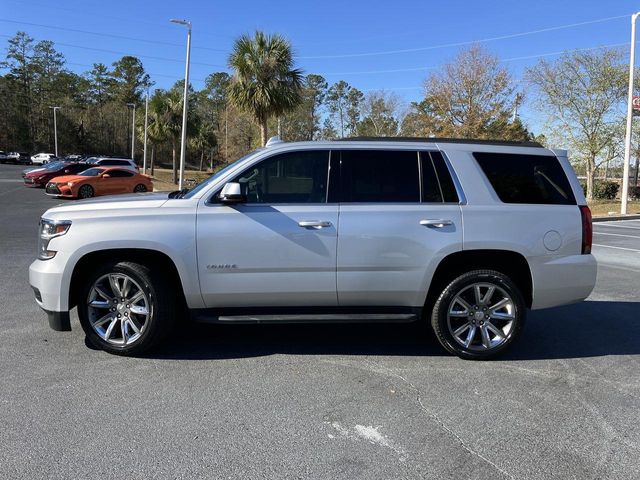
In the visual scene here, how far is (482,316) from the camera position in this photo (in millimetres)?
4621

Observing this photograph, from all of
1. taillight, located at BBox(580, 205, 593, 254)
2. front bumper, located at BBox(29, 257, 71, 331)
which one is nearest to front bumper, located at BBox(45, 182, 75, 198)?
front bumper, located at BBox(29, 257, 71, 331)

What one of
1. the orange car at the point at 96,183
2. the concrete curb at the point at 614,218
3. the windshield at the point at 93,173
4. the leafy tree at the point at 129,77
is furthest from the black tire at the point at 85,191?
the leafy tree at the point at 129,77

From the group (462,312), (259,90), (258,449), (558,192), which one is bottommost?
(258,449)

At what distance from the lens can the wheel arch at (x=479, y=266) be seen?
462 centimetres

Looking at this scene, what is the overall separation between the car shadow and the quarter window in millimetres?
1422

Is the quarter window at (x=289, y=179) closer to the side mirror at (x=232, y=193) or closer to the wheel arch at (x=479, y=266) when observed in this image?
the side mirror at (x=232, y=193)

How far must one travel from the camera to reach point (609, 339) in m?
5.33

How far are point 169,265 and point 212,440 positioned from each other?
5.94 feet

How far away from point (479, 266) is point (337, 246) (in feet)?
4.45

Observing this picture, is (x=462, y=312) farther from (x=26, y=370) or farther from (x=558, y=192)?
(x=26, y=370)

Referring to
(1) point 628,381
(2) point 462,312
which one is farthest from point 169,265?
(1) point 628,381

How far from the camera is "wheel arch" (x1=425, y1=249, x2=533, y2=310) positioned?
15.1 feet

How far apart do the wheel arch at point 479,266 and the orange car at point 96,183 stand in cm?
2078

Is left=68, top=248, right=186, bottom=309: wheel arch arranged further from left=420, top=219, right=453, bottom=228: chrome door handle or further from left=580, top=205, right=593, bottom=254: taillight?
left=580, top=205, right=593, bottom=254: taillight
